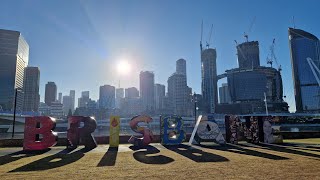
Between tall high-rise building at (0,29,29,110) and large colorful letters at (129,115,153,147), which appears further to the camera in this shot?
tall high-rise building at (0,29,29,110)

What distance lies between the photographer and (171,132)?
30594 millimetres

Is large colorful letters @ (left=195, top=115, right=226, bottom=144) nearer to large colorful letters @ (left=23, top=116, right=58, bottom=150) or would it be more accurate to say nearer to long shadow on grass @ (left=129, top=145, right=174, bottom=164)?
long shadow on grass @ (left=129, top=145, right=174, bottom=164)

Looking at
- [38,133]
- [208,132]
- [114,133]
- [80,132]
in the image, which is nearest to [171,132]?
[208,132]

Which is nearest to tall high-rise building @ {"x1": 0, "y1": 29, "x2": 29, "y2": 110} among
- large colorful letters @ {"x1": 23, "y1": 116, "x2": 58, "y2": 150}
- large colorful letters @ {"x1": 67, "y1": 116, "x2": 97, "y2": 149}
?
large colorful letters @ {"x1": 23, "y1": 116, "x2": 58, "y2": 150}

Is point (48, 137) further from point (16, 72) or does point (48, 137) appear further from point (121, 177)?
point (16, 72)

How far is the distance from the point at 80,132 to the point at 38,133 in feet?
13.4

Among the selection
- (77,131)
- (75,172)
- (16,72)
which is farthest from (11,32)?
(75,172)

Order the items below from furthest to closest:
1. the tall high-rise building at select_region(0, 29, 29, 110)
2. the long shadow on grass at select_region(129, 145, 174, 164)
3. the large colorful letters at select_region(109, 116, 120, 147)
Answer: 1. the tall high-rise building at select_region(0, 29, 29, 110)
2. the large colorful letters at select_region(109, 116, 120, 147)
3. the long shadow on grass at select_region(129, 145, 174, 164)

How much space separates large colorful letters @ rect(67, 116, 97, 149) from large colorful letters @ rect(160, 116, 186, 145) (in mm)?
8162

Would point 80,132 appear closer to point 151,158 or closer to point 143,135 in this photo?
point 143,135

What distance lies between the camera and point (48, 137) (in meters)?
25.5

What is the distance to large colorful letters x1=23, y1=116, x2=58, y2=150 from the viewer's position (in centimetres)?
2494

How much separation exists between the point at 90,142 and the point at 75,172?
14.3 m

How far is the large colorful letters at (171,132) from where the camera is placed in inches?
1190
